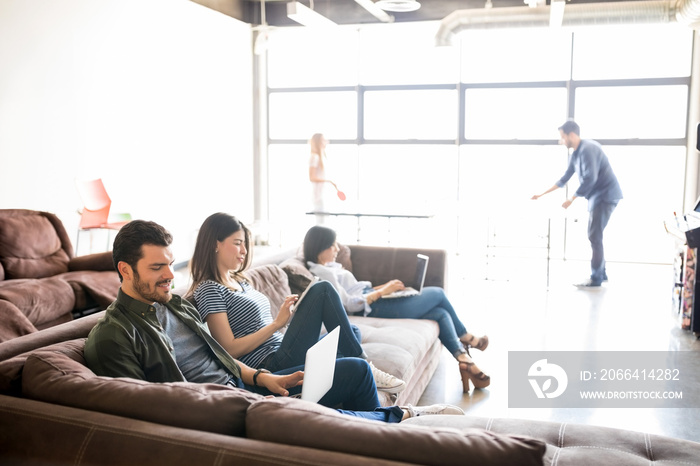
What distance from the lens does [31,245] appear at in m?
4.65

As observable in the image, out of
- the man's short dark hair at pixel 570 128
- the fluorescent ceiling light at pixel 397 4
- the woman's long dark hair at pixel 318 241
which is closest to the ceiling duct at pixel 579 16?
the man's short dark hair at pixel 570 128

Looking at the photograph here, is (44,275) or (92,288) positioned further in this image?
(44,275)

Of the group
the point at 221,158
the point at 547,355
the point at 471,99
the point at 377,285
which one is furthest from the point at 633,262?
the point at 221,158

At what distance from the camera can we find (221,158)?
8.14 metres

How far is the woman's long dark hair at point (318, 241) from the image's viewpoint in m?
3.87

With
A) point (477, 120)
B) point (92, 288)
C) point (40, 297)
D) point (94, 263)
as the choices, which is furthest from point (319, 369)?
point (477, 120)

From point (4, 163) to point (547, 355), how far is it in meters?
4.18

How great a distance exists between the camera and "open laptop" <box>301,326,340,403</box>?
2.11 metres

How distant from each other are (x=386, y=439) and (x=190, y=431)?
45cm

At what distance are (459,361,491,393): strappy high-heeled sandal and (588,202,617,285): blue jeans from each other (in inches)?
126

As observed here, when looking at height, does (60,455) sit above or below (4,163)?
below

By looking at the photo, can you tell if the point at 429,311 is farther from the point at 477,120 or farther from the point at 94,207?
the point at 477,120

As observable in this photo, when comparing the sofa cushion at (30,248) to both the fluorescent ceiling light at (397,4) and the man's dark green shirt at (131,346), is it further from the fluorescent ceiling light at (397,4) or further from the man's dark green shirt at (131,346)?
the fluorescent ceiling light at (397,4)

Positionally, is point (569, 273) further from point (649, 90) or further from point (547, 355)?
point (547, 355)
